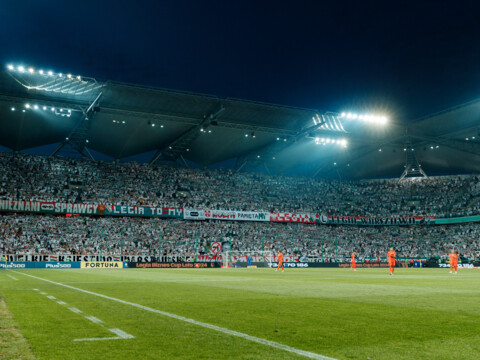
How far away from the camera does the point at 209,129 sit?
185ft

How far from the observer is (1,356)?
4.32 meters

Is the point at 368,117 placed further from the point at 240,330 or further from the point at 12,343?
the point at 12,343

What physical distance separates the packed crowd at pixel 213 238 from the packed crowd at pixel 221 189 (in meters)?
2.61

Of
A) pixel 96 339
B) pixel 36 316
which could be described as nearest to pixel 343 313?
pixel 96 339

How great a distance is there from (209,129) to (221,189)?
33.4ft

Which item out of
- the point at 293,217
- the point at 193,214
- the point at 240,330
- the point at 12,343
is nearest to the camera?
the point at 12,343

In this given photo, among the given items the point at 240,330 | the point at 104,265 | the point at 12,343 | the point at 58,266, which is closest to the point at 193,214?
the point at 104,265

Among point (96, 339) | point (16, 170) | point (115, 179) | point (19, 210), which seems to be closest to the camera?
point (96, 339)

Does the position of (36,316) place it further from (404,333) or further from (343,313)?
(404,333)

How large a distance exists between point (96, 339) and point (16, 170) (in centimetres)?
5263

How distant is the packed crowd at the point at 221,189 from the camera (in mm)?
52119

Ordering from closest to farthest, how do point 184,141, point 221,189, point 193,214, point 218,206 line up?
point 193,214 < point 218,206 < point 184,141 < point 221,189

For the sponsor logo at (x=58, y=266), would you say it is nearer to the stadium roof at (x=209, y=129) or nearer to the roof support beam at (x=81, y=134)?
the stadium roof at (x=209, y=129)

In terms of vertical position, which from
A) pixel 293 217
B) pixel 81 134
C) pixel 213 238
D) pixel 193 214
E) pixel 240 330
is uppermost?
pixel 81 134
